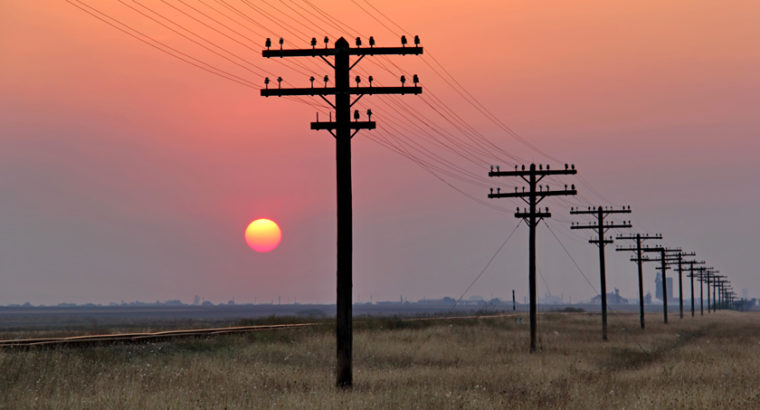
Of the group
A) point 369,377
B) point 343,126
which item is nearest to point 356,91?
point 343,126

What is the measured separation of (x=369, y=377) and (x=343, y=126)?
8.38 m

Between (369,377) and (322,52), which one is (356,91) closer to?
(322,52)

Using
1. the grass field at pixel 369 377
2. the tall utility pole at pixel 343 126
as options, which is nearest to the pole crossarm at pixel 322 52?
the tall utility pole at pixel 343 126

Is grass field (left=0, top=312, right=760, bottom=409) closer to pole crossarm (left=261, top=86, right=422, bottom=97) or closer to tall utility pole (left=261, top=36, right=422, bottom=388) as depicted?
tall utility pole (left=261, top=36, right=422, bottom=388)

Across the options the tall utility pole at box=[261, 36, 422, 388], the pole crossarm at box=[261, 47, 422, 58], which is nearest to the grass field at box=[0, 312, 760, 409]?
the tall utility pole at box=[261, 36, 422, 388]

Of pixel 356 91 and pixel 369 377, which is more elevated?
pixel 356 91

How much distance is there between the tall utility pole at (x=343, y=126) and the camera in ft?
81.0

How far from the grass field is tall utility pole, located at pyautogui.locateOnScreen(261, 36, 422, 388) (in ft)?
4.90

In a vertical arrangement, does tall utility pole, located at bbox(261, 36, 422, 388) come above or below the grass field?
above

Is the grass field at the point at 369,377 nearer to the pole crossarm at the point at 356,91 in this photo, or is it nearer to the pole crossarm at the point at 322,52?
the pole crossarm at the point at 356,91

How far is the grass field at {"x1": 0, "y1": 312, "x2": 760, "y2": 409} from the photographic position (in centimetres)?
2048

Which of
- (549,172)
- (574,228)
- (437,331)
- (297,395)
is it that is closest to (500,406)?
(297,395)

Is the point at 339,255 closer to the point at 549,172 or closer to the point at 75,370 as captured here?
the point at 75,370

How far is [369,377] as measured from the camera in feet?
92.7
